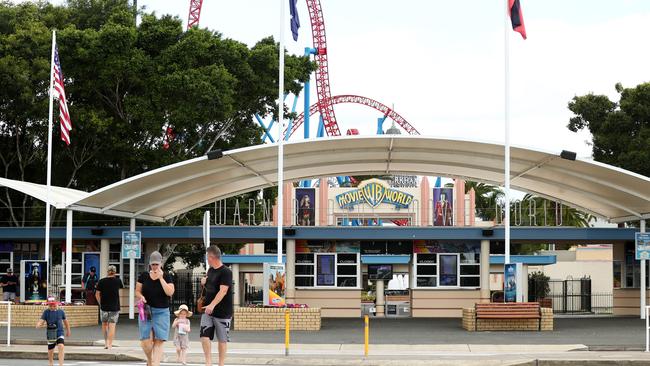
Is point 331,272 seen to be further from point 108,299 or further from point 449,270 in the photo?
point 108,299

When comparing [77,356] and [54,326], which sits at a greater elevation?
[54,326]

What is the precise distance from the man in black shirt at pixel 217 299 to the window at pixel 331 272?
22.4 m

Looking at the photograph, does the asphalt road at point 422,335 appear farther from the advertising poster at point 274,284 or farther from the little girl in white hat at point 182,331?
the little girl in white hat at point 182,331

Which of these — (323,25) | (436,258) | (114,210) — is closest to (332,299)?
(436,258)

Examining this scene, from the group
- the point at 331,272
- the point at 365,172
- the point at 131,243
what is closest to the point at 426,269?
the point at 331,272

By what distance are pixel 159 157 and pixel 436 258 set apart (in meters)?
13.2

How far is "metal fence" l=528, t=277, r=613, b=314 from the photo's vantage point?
5140cm

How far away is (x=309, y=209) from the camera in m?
49.8

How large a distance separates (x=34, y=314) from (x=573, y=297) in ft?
107

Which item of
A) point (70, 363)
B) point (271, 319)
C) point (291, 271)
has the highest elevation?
point (291, 271)

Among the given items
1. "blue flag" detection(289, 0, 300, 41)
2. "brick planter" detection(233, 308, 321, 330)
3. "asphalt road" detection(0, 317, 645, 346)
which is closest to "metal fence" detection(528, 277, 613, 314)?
"asphalt road" detection(0, 317, 645, 346)

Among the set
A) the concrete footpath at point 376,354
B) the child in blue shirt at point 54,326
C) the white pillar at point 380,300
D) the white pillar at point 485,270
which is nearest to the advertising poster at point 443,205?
the white pillar at point 380,300

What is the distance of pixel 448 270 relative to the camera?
124 feet

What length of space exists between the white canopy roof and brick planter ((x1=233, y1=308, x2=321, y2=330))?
173 inches
